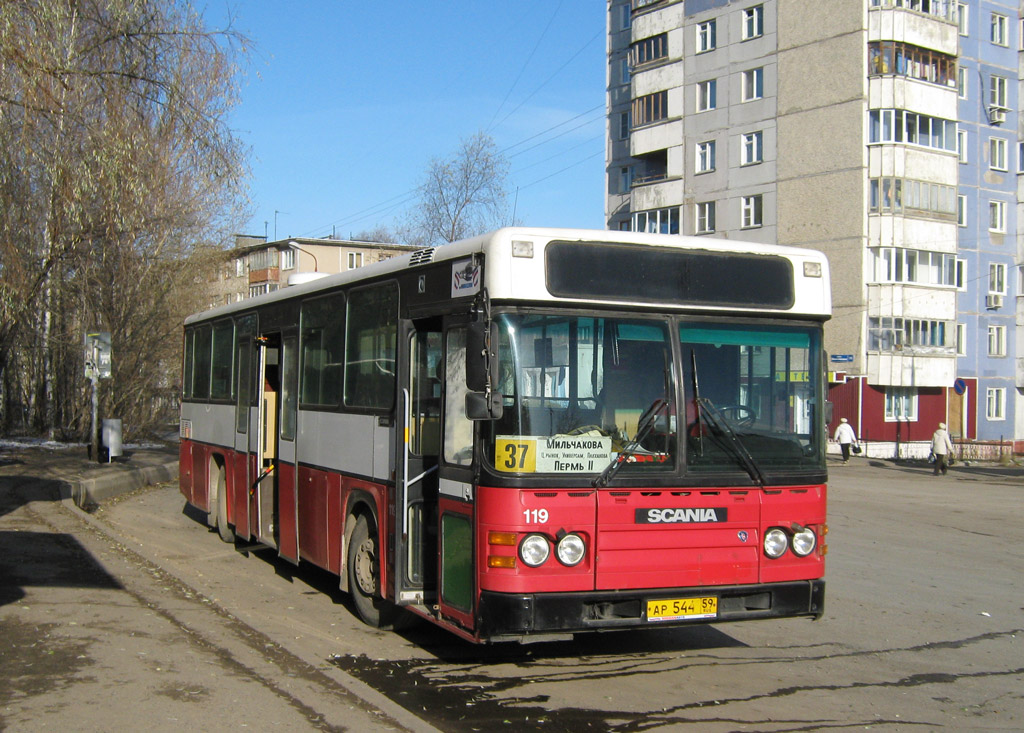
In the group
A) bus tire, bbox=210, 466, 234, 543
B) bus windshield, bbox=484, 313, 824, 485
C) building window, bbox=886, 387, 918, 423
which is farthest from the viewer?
building window, bbox=886, 387, 918, 423

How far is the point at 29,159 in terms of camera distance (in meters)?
13.8

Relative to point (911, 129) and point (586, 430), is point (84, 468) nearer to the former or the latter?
point (586, 430)

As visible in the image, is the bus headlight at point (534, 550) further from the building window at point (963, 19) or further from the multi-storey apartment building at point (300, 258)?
the multi-storey apartment building at point (300, 258)

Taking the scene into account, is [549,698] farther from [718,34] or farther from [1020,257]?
[1020,257]

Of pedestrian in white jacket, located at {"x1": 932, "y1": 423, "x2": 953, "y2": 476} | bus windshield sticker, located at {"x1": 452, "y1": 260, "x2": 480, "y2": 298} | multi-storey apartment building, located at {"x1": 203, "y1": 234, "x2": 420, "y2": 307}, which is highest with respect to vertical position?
multi-storey apartment building, located at {"x1": 203, "y1": 234, "x2": 420, "y2": 307}

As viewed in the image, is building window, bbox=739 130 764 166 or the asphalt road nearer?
the asphalt road

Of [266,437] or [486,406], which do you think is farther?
[266,437]

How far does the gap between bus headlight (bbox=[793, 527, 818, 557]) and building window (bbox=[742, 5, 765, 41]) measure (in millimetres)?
48790

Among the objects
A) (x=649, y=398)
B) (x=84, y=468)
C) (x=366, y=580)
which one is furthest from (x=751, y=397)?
(x=84, y=468)

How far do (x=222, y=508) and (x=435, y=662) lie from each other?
273 inches

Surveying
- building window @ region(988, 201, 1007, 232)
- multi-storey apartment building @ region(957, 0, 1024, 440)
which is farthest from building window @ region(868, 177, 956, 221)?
building window @ region(988, 201, 1007, 232)

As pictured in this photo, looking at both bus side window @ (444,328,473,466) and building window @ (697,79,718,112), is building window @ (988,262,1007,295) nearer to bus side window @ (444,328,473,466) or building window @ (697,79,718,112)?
building window @ (697,79,718,112)

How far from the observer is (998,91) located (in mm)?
55781

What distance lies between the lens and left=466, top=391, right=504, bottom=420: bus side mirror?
6.66m
